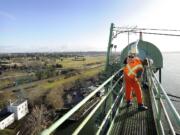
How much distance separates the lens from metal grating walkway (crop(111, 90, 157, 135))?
4867 millimetres

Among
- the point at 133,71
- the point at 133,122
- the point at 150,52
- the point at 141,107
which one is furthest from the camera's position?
the point at 150,52

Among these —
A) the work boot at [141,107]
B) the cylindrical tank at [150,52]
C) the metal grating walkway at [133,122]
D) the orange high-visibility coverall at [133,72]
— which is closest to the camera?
the metal grating walkway at [133,122]

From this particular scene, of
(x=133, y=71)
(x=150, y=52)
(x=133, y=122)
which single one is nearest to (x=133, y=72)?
(x=133, y=71)

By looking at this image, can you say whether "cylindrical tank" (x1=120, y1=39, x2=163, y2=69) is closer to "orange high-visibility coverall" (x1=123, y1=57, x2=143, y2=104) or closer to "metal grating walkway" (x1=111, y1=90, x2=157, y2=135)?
"metal grating walkway" (x1=111, y1=90, x2=157, y2=135)

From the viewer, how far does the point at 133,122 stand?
543 centimetres

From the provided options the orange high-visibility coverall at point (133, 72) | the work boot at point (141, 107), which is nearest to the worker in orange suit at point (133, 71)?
the orange high-visibility coverall at point (133, 72)

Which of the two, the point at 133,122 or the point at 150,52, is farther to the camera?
the point at 150,52

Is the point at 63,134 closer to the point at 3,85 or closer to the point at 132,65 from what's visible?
the point at 132,65

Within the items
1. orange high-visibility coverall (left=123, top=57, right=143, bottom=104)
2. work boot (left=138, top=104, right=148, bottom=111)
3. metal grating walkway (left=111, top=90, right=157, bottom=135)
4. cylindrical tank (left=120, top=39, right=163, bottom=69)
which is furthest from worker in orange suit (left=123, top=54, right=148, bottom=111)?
cylindrical tank (left=120, top=39, right=163, bottom=69)

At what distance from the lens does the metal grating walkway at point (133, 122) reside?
4867 mm

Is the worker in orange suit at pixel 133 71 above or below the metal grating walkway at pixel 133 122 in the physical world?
above

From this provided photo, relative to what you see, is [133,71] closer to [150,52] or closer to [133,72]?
[133,72]

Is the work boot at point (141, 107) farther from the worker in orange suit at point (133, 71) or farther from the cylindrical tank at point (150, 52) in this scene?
the cylindrical tank at point (150, 52)

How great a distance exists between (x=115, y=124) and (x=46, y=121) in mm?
25231
